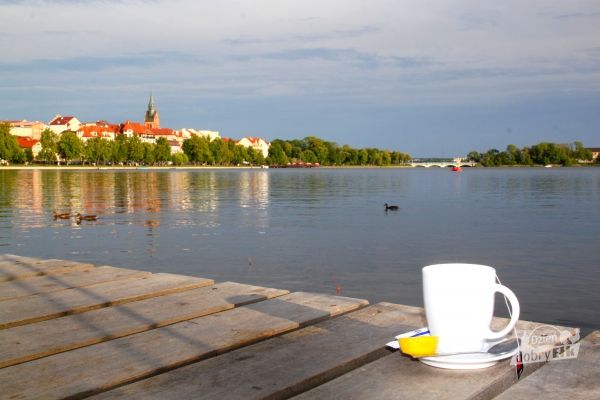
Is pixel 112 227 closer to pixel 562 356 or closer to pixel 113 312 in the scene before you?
pixel 113 312

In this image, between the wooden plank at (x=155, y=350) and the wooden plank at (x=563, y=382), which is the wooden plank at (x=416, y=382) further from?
the wooden plank at (x=155, y=350)

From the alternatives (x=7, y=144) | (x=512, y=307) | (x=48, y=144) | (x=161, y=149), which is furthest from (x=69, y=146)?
(x=512, y=307)

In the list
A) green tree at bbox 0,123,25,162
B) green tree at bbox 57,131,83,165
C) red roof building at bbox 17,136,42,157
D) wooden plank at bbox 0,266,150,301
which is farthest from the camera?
red roof building at bbox 17,136,42,157

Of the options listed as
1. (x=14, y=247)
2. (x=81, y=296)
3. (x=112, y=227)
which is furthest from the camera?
(x=112, y=227)

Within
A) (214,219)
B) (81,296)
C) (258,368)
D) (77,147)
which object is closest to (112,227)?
(214,219)

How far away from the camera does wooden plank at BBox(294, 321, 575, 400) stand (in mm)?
2361

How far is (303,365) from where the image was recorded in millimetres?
2752

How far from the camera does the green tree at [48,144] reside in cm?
15262

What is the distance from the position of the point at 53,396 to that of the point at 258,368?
80cm

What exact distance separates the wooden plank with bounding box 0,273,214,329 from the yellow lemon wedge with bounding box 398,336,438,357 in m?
2.32

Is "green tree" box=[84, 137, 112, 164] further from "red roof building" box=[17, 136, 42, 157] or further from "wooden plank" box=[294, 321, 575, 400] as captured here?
"wooden plank" box=[294, 321, 575, 400]

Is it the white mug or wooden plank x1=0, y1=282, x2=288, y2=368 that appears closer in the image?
the white mug

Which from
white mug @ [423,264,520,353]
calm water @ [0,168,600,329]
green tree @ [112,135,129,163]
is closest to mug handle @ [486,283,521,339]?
white mug @ [423,264,520,353]

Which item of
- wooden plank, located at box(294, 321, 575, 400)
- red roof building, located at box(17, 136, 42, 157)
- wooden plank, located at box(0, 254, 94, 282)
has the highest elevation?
red roof building, located at box(17, 136, 42, 157)
